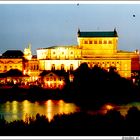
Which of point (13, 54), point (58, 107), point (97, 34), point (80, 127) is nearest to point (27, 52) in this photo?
point (13, 54)

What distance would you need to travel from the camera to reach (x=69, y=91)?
33.8ft

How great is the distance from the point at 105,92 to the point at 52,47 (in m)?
4.08

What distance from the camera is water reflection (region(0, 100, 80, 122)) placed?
27.8 feet

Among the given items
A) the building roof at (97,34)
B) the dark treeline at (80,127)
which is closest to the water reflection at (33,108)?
the dark treeline at (80,127)

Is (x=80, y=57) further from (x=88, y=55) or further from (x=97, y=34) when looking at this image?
(x=97, y=34)

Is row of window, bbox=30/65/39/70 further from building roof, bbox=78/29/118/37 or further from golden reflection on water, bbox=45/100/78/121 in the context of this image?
golden reflection on water, bbox=45/100/78/121

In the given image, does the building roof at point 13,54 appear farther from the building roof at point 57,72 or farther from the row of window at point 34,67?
the building roof at point 57,72

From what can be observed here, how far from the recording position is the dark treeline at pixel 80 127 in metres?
5.13

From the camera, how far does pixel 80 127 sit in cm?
551

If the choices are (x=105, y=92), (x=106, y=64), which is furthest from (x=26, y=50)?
(x=105, y=92)

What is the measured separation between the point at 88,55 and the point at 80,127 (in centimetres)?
823

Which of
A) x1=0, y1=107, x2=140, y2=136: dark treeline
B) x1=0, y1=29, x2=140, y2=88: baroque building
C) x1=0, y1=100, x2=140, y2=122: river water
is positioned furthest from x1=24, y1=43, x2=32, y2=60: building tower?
x1=0, y1=107, x2=140, y2=136: dark treeline

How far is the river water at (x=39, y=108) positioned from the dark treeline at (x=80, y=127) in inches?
90.0

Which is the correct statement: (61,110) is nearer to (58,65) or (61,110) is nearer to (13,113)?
(13,113)
